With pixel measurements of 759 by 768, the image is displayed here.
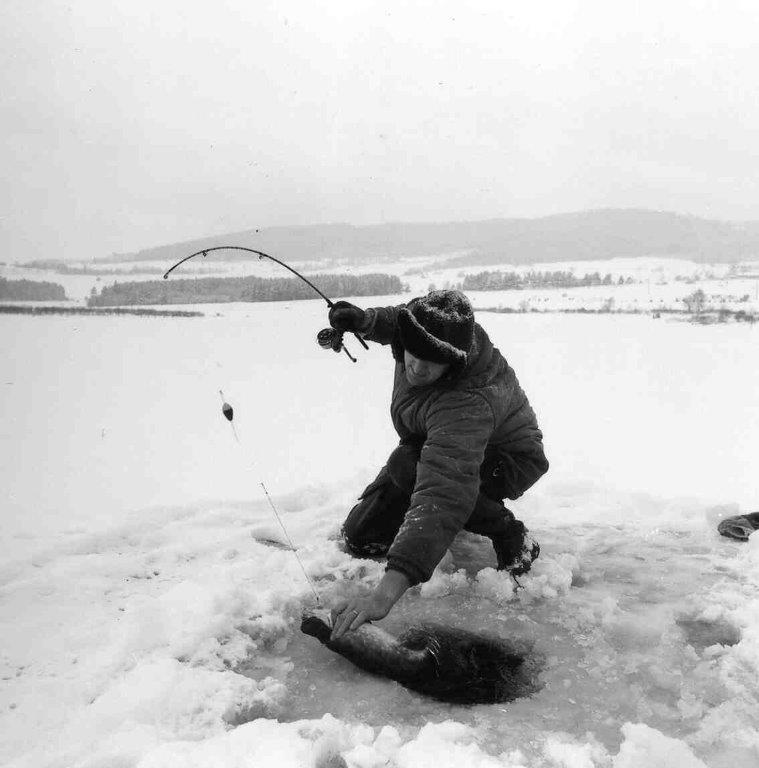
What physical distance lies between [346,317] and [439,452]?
2.89 ft

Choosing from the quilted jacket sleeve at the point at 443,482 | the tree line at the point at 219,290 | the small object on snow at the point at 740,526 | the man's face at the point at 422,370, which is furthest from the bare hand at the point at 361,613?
the tree line at the point at 219,290

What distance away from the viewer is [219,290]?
32.1 feet

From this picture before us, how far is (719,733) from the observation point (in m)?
1.78

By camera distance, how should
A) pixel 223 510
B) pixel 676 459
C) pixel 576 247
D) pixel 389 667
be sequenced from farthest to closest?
pixel 576 247 → pixel 676 459 → pixel 223 510 → pixel 389 667

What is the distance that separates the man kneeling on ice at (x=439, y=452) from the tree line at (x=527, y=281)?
13.2 meters

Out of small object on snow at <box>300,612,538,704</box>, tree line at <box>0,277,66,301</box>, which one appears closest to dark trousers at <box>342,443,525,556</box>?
small object on snow at <box>300,612,538,704</box>

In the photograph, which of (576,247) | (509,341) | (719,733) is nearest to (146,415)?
(719,733)

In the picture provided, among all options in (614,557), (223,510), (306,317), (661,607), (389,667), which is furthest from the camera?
(306,317)

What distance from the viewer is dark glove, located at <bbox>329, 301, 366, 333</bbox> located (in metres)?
2.79

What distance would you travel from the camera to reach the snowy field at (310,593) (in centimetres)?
174

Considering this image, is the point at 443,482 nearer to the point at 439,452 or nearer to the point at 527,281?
the point at 439,452

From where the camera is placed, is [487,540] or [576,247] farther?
[576,247]

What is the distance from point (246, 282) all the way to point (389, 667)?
8.59m

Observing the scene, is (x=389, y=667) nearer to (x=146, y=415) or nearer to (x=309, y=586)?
(x=309, y=586)
